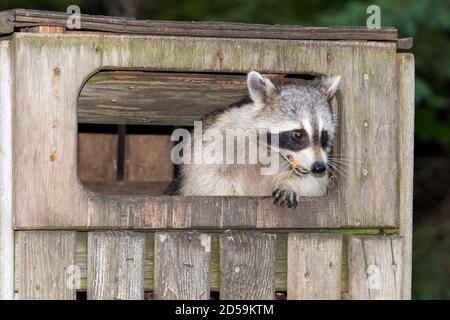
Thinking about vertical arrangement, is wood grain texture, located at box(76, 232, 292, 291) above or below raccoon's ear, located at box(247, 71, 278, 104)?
below

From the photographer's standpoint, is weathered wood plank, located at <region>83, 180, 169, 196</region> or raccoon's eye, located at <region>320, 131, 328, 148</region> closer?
raccoon's eye, located at <region>320, 131, 328, 148</region>

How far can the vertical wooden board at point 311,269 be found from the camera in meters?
4.45

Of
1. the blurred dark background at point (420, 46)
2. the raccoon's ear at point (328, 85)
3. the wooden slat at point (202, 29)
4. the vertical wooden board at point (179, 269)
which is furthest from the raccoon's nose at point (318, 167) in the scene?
the blurred dark background at point (420, 46)

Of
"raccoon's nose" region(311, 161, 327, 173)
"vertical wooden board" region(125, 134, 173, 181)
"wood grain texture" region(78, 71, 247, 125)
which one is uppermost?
"wood grain texture" region(78, 71, 247, 125)

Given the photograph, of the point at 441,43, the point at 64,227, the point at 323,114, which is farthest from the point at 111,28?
the point at 441,43

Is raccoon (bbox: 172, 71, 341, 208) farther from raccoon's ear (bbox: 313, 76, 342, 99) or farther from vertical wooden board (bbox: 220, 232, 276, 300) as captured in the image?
vertical wooden board (bbox: 220, 232, 276, 300)

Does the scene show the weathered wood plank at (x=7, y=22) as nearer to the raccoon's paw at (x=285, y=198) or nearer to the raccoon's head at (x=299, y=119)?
the raccoon's head at (x=299, y=119)

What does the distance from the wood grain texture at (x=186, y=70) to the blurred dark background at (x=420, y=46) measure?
2.83 m

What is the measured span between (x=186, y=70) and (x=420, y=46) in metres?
4.35

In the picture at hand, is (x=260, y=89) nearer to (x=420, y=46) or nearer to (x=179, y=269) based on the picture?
(x=179, y=269)

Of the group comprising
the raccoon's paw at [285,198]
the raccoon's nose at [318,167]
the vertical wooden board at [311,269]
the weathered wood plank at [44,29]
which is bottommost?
the vertical wooden board at [311,269]

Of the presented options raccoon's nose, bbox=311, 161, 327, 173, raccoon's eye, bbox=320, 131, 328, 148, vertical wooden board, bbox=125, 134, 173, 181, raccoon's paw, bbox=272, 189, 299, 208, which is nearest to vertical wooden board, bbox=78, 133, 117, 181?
vertical wooden board, bbox=125, 134, 173, 181

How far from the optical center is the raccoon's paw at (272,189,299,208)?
177 inches

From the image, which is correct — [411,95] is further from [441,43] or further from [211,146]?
[441,43]
